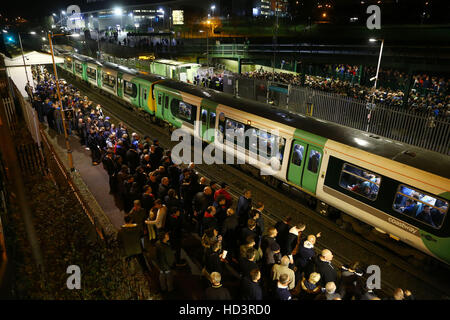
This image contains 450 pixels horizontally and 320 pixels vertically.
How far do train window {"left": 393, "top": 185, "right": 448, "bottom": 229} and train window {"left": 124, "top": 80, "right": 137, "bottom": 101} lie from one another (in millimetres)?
17435

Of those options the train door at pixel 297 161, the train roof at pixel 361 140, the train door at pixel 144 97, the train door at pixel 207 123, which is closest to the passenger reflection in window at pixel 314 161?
the train door at pixel 297 161

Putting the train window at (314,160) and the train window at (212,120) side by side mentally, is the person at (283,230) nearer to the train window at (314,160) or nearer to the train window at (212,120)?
the train window at (314,160)

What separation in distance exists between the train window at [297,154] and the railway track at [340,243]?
168cm

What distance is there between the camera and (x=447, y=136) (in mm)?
12656

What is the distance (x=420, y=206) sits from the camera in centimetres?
763

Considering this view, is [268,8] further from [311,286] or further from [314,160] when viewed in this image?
[311,286]

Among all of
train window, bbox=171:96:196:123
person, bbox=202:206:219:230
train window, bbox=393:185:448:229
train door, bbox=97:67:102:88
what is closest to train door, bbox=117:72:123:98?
train door, bbox=97:67:102:88

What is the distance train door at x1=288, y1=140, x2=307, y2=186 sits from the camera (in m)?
10.4

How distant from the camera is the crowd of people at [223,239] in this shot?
227 inches

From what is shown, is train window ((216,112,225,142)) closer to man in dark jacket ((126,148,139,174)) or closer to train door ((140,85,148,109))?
man in dark jacket ((126,148,139,174))

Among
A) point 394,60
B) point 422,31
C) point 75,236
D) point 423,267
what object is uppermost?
point 422,31
